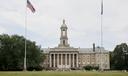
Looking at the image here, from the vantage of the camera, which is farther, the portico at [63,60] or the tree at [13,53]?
the portico at [63,60]

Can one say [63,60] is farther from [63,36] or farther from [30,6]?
[30,6]

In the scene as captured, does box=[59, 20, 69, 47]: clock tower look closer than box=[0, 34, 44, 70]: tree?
No

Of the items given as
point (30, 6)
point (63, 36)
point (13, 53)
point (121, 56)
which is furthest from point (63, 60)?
point (30, 6)

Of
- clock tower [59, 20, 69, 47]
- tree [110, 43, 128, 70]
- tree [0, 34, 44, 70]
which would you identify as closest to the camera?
tree [0, 34, 44, 70]

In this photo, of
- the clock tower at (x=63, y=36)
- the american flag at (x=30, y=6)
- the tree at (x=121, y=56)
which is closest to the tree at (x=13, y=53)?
the tree at (x=121, y=56)

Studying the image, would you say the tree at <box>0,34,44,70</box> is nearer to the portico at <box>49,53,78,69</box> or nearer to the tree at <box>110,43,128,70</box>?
the tree at <box>110,43,128,70</box>

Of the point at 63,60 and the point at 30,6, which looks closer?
the point at 30,6

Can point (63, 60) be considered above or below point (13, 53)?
below

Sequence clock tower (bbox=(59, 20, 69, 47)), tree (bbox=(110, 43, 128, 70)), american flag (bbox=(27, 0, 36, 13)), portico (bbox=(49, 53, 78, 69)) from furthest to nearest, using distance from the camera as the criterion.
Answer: portico (bbox=(49, 53, 78, 69)), clock tower (bbox=(59, 20, 69, 47)), tree (bbox=(110, 43, 128, 70)), american flag (bbox=(27, 0, 36, 13))

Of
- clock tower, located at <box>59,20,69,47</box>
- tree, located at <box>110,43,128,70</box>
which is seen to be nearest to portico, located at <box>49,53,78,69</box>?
clock tower, located at <box>59,20,69,47</box>

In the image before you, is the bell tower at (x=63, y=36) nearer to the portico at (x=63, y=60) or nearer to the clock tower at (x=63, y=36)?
the clock tower at (x=63, y=36)

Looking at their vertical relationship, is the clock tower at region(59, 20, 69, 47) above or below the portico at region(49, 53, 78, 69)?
above

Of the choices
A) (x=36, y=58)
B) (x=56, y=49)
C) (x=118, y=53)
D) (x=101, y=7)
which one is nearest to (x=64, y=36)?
(x=56, y=49)

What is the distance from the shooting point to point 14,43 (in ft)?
397
